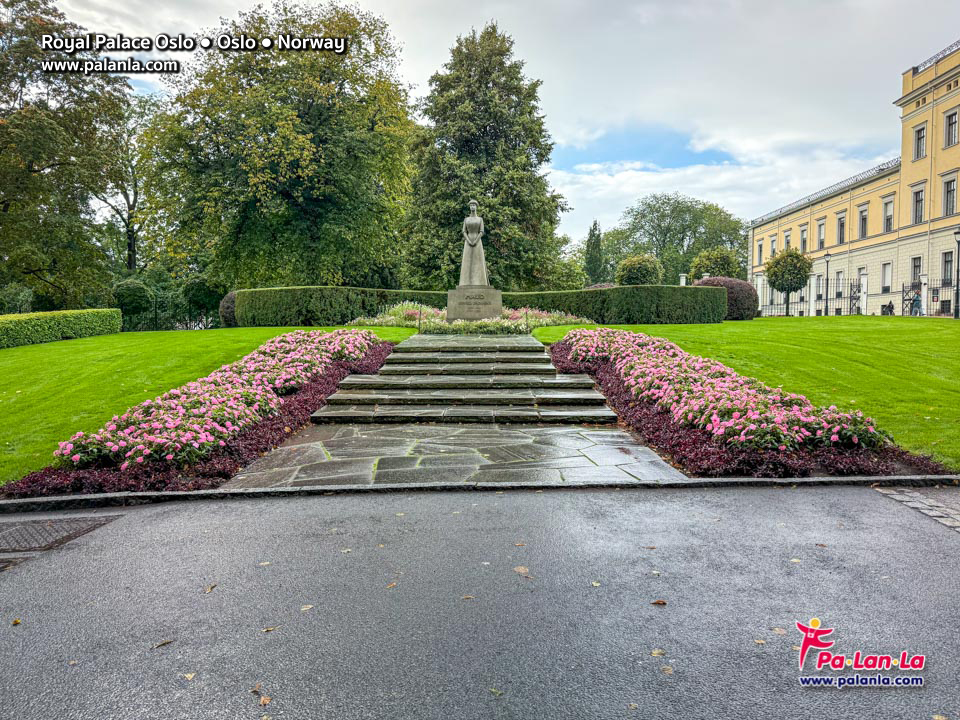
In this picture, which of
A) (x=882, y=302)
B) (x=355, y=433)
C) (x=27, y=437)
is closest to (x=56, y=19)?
(x=27, y=437)

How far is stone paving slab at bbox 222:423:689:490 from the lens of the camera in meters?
5.70

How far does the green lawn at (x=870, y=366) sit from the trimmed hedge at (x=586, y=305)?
10.2ft

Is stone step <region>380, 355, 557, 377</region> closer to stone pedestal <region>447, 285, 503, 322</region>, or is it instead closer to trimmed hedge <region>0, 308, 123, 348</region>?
stone pedestal <region>447, 285, 503, 322</region>

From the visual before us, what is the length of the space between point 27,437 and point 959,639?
9409 mm

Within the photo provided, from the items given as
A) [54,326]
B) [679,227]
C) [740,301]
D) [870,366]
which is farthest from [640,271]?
[679,227]

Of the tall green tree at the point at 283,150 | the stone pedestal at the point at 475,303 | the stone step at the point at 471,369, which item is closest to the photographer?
the stone step at the point at 471,369

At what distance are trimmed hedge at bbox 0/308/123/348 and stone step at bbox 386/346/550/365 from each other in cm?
1210

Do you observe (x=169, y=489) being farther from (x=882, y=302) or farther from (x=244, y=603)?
(x=882, y=302)

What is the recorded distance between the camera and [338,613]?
3.13 meters

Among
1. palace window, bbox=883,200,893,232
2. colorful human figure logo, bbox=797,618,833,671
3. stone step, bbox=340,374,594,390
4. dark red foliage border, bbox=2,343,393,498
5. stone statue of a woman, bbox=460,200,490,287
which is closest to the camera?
colorful human figure logo, bbox=797,618,833,671

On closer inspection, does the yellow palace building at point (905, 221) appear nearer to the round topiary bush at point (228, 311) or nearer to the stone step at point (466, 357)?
the stone step at point (466, 357)

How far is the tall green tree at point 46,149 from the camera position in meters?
19.6

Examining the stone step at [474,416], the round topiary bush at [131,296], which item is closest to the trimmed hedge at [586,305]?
the stone step at [474,416]

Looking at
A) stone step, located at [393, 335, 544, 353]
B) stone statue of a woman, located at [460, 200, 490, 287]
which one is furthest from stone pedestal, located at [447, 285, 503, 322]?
stone step, located at [393, 335, 544, 353]
